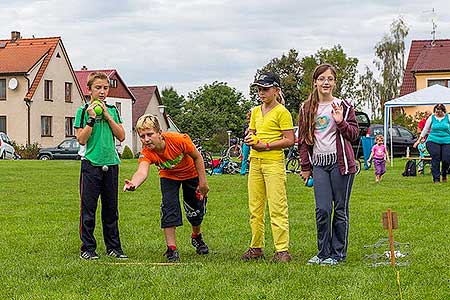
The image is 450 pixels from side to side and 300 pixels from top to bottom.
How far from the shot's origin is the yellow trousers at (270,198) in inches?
318

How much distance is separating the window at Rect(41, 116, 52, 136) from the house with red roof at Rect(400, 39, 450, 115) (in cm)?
2469

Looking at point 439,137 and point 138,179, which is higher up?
point 439,137

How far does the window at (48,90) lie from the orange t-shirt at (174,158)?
52447 millimetres

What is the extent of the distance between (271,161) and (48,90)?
53.6 meters

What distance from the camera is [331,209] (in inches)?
314

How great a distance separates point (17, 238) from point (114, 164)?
6.97ft

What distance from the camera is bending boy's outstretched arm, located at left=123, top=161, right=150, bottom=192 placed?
7.66m

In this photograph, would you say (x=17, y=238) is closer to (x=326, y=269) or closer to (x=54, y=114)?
(x=326, y=269)

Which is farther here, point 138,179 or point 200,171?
point 200,171

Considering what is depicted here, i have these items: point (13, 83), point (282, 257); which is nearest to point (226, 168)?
point (282, 257)

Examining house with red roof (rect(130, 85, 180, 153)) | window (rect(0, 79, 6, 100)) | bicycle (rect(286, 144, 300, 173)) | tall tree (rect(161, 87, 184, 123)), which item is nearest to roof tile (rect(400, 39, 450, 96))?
house with red roof (rect(130, 85, 180, 153))

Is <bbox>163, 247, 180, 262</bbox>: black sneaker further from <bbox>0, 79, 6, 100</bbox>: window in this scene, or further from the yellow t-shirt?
<bbox>0, 79, 6, 100</bbox>: window

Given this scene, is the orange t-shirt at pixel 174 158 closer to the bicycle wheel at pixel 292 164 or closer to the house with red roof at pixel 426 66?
the bicycle wheel at pixel 292 164

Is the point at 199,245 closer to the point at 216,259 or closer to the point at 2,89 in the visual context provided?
the point at 216,259
